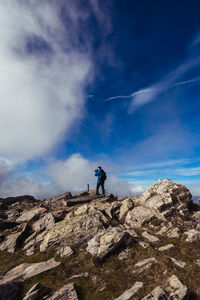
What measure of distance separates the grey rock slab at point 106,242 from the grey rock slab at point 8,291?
5.09 metres

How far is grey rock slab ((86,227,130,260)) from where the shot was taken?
1159 cm

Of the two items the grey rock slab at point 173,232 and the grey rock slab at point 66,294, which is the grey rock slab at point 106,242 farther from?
the grey rock slab at point 173,232

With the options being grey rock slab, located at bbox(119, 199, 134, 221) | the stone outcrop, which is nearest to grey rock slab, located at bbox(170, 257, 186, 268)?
the stone outcrop

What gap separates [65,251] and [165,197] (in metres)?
12.5

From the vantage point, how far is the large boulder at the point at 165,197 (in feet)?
60.4

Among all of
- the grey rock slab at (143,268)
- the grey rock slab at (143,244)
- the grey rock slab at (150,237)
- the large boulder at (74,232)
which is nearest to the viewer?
the grey rock slab at (143,268)

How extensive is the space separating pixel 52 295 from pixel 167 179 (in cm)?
1795

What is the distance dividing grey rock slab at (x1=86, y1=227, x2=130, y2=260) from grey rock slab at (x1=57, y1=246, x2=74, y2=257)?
4.52ft

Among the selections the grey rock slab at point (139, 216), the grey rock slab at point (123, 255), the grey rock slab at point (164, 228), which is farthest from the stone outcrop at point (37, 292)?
the grey rock slab at point (164, 228)

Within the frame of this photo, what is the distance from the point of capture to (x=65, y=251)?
12.9 m

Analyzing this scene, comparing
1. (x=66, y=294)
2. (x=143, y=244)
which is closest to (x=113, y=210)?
(x=143, y=244)

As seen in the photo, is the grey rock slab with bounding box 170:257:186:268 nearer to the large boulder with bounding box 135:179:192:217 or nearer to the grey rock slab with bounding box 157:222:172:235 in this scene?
the grey rock slab with bounding box 157:222:172:235

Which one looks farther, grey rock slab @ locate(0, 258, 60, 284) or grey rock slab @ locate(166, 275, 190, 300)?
grey rock slab @ locate(0, 258, 60, 284)

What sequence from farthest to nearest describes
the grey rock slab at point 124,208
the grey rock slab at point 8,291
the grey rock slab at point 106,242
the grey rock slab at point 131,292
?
1. the grey rock slab at point 124,208
2. the grey rock slab at point 106,242
3. the grey rock slab at point 8,291
4. the grey rock slab at point 131,292
